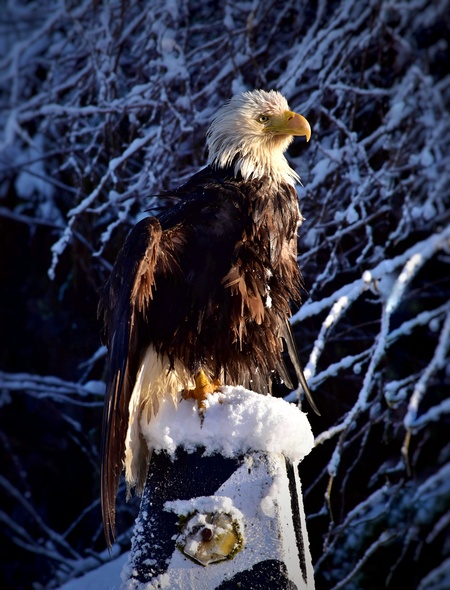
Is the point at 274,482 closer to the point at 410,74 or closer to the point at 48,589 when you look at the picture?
the point at 410,74

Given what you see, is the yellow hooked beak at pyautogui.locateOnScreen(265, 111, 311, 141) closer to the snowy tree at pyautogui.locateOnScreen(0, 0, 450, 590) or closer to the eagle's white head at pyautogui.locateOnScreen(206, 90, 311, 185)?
the eagle's white head at pyautogui.locateOnScreen(206, 90, 311, 185)

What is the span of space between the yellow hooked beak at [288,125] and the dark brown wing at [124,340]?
2.59 feet

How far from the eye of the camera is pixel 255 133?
2771 mm

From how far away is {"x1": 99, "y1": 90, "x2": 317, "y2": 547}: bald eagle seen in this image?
7.17 ft

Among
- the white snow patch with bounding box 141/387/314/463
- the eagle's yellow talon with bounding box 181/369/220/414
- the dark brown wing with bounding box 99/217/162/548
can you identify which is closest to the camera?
the white snow patch with bounding box 141/387/314/463

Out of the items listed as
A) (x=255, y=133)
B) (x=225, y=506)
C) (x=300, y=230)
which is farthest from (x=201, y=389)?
(x=300, y=230)

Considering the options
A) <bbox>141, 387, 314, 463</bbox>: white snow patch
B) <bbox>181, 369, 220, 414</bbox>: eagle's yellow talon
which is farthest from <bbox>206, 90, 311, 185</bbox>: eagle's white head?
<bbox>141, 387, 314, 463</bbox>: white snow patch

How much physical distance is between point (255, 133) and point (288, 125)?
138 mm

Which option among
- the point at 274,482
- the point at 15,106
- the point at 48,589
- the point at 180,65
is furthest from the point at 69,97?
the point at 274,482

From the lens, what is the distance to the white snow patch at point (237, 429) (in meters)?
1.85

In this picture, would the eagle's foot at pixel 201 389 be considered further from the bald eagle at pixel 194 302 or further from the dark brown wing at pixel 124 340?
the dark brown wing at pixel 124 340

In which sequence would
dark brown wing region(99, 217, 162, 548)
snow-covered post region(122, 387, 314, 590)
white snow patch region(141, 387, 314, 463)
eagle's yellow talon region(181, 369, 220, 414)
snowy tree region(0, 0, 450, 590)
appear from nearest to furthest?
snow-covered post region(122, 387, 314, 590)
white snow patch region(141, 387, 314, 463)
dark brown wing region(99, 217, 162, 548)
eagle's yellow talon region(181, 369, 220, 414)
snowy tree region(0, 0, 450, 590)

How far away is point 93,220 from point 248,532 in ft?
9.05

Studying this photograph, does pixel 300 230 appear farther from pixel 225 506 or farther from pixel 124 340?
pixel 225 506
